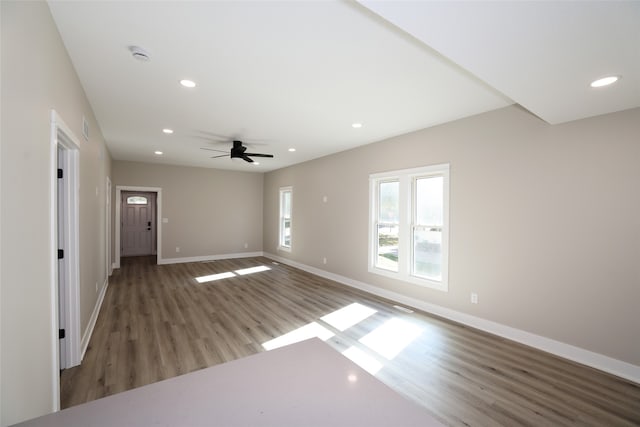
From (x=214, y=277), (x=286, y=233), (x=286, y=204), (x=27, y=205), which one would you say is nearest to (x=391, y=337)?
(x=27, y=205)

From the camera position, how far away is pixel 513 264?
3.31m

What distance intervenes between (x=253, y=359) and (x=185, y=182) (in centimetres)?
804

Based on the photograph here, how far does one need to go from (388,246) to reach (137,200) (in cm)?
813

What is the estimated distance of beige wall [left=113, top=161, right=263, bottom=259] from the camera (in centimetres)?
759

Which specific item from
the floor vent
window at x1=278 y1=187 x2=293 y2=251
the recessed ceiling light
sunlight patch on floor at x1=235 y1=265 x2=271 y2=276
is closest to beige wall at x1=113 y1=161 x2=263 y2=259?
window at x1=278 y1=187 x2=293 y2=251

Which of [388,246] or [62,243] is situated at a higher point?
[62,243]

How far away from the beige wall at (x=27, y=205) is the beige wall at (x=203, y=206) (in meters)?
5.98

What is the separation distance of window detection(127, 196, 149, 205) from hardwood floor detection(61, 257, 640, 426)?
4756 millimetres

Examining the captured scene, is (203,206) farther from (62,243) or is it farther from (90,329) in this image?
(62,243)

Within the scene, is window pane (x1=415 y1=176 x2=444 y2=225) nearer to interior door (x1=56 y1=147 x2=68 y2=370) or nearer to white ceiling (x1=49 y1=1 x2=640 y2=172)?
white ceiling (x1=49 y1=1 x2=640 y2=172)

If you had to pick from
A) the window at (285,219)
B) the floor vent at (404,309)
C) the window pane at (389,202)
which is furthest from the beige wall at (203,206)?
the floor vent at (404,309)

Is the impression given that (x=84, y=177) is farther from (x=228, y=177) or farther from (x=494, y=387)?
(x=228, y=177)

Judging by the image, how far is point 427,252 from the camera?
4.28 metres

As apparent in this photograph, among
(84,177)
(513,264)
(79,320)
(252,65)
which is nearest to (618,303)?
(513,264)
